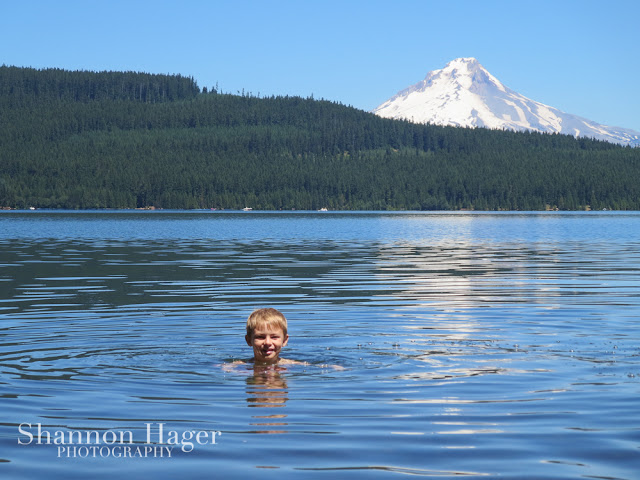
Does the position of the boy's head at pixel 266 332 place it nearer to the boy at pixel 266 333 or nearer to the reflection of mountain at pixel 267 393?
the boy at pixel 266 333

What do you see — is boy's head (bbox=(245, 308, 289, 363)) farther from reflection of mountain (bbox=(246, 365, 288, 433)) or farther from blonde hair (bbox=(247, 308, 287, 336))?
reflection of mountain (bbox=(246, 365, 288, 433))

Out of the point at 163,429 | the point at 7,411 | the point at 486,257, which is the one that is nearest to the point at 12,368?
the point at 7,411

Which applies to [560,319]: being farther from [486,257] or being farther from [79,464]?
[486,257]

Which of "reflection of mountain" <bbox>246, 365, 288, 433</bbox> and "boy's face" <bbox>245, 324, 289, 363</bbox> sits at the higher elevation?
"boy's face" <bbox>245, 324, 289, 363</bbox>

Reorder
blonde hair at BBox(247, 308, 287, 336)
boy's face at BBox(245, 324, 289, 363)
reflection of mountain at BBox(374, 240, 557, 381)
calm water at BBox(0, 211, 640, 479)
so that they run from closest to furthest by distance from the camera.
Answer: calm water at BBox(0, 211, 640, 479), blonde hair at BBox(247, 308, 287, 336), boy's face at BBox(245, 324, 289, 363), reflection of mountain at BBox(374, 240, 557, 381)

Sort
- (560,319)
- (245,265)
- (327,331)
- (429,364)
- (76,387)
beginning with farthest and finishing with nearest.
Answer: (245,265) < (560,319) < (327,331) < (429,364) < (76,387)

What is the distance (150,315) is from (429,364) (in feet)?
31.8

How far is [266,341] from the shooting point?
45.7 feet

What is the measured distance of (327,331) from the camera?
1988 centimetres

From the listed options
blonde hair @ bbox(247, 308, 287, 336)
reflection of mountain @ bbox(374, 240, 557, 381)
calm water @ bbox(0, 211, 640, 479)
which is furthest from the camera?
reflection of mountain @ bbox(374, 240, 557, 381)

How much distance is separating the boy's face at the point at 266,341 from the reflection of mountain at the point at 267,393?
0.61 feet

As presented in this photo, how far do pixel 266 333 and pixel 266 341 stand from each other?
0.70 ft

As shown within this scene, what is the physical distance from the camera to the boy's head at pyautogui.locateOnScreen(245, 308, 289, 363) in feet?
44.4

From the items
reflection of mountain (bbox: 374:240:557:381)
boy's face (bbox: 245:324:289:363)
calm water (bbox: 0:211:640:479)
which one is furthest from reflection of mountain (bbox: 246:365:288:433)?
reflection of mountain (bbox: 374:240:557:381)
